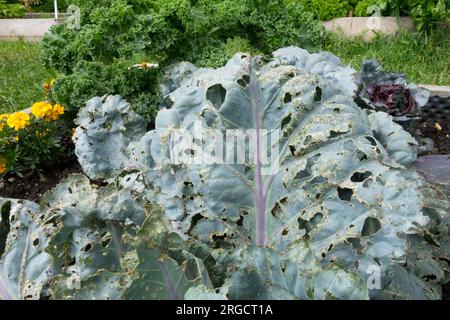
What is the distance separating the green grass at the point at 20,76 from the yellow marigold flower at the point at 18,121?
0.60 meters

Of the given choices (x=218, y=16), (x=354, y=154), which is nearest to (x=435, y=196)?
(x=354, y=154)

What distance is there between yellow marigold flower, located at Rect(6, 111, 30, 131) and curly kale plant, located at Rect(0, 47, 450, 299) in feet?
3.85

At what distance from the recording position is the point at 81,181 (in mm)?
1618

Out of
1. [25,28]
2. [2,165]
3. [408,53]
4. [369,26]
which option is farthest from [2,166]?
[25,28]

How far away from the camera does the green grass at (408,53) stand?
159 inches

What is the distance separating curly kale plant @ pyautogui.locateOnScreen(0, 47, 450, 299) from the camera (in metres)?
1.18

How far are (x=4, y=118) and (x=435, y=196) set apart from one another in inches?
87.0

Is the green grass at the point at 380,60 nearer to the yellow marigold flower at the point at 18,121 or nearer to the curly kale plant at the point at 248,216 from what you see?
the yellow marigold flower at the point at 18,121

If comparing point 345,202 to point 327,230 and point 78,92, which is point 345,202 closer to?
point 327,230

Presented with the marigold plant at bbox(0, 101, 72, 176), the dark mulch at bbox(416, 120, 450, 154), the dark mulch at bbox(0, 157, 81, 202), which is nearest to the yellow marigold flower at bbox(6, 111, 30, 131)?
the marigold plant at bbox(0, 101, 72, 176)

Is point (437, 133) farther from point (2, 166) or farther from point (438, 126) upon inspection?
point (2, 166)

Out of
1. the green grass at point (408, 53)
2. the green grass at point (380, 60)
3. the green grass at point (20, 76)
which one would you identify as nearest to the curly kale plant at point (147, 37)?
the green grass at point (20, 76)
